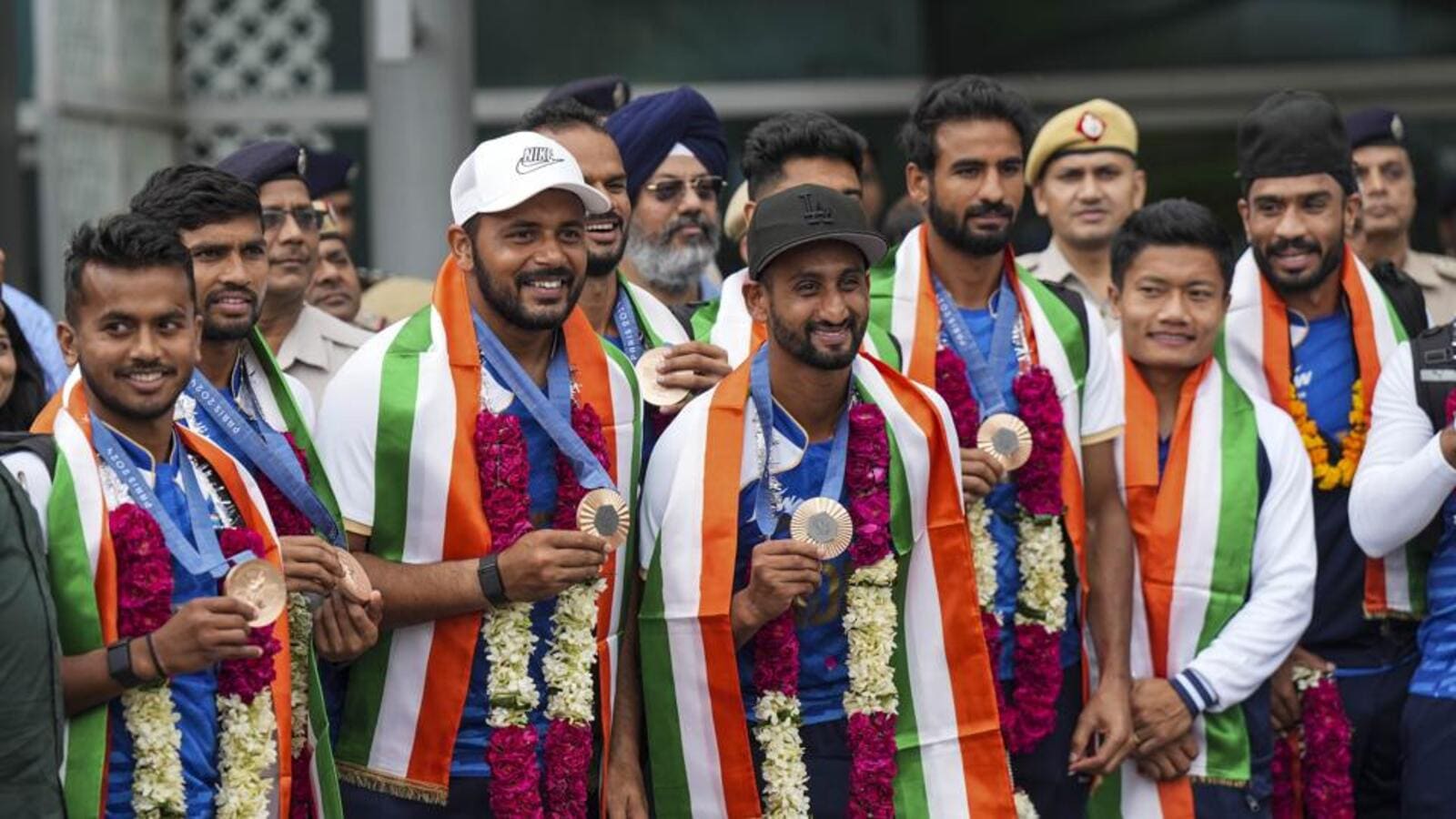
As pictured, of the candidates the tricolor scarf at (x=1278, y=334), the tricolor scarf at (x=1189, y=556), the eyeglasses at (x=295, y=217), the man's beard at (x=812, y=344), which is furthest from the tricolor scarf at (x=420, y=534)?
the tricolor scarf at (x=1278, y=334)

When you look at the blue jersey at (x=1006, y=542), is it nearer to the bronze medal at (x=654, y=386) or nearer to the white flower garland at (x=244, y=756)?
the bronze medal at (x=654, y=386)

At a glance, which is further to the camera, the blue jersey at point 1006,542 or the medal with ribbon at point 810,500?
the blue jersey at point 1006,542

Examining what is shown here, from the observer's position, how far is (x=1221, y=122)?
12398 mm

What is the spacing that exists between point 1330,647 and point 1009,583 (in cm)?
107

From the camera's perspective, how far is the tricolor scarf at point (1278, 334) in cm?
648

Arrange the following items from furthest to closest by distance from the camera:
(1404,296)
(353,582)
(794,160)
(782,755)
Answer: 1. (1404,296)
2. (794,160)
3. (782,755)
4. (353,582)

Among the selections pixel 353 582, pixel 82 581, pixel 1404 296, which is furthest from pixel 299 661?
pixel 1404 296

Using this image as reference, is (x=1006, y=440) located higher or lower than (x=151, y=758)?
higher

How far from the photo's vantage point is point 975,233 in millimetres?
6102

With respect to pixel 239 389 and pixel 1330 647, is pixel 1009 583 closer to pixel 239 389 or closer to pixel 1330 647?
pixel 1330 647

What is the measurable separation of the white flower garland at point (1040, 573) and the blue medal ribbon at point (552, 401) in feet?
3.88

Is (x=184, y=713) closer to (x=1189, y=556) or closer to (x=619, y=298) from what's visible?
(x=619, y=298)

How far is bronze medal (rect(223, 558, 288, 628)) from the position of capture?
471 cm

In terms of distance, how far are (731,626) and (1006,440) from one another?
953mm
